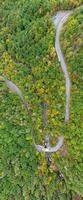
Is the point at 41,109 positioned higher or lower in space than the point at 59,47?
lower

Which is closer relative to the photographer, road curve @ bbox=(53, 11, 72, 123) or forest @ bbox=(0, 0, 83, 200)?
forest @ bbox=(0, 0, 83, 200)

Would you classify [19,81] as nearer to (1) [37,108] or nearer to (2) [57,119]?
(1) [37,108]

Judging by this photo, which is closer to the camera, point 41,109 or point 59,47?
point 59,47

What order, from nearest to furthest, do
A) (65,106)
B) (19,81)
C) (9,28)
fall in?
(65,106)
(19,81)
(9,28)

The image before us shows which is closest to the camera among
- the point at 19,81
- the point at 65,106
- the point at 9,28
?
the point at 65,106

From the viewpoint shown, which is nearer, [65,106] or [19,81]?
[65,106]

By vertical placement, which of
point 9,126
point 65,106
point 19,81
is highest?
point 19,81

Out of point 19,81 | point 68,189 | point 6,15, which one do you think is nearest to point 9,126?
point 19,81

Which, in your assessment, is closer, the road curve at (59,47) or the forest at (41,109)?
the forest at (41,109)
